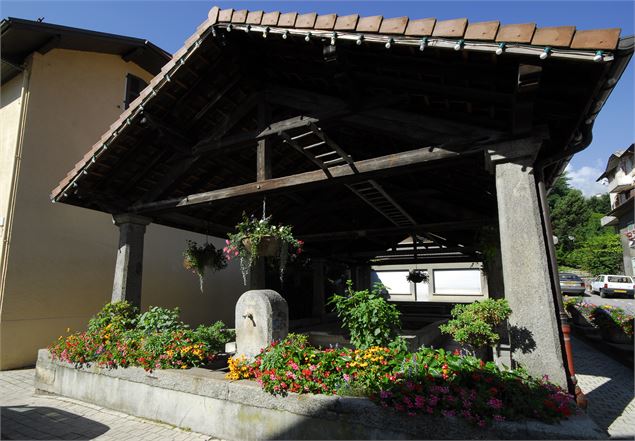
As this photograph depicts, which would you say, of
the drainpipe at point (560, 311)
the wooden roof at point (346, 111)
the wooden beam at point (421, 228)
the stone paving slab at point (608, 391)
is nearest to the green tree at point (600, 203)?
the stone paving slab at point (608, 391)

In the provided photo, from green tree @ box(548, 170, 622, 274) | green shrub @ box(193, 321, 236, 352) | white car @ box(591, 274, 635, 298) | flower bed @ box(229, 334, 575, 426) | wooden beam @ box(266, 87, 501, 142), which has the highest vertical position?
green tree @ box(548, 170, 622, 274)

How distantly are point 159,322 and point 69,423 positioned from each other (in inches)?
66.8

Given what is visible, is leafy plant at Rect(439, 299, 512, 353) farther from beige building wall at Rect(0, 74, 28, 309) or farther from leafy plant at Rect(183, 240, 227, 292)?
beige building wall at Rect(0, 74, 28, 309)

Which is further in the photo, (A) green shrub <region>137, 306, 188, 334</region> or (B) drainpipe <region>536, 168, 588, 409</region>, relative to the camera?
(A) green shrub <region>137, 306, 188, 334</region>

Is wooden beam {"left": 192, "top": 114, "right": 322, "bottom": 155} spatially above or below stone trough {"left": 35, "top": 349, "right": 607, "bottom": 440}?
above

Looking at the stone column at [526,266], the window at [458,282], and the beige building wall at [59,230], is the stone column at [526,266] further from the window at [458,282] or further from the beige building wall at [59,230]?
the window at [458,282]

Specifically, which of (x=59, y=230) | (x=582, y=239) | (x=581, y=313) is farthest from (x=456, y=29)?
(x=582, y=239)

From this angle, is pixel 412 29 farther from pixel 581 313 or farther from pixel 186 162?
pixel 581 313

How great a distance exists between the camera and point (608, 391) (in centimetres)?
602

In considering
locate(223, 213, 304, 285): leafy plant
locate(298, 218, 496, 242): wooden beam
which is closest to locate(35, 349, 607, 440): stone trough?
locate(223, 213, 304, 285): leafy plant

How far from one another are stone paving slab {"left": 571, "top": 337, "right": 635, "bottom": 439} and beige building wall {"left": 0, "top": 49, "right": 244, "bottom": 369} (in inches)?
407

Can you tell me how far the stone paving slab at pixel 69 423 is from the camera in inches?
176

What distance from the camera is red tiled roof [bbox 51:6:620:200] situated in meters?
3.16

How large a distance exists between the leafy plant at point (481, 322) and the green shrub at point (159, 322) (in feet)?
14.3
